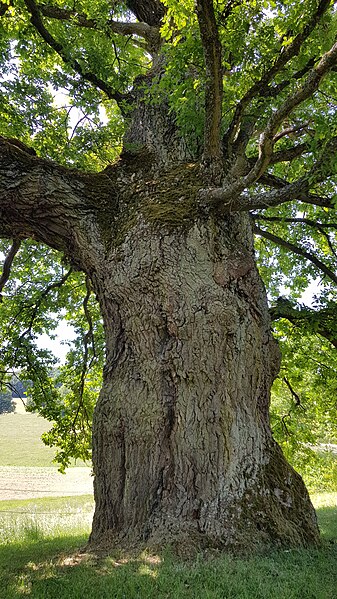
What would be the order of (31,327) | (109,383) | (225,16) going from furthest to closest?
(31,327)
(225,16)
(109,383)

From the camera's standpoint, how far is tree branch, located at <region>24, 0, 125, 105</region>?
637 cm

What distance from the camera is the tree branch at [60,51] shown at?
6367mm

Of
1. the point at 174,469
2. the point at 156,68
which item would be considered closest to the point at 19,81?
the point at 156,68

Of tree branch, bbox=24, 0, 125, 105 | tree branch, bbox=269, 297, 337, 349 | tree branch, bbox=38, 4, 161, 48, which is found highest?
tree branch, bbox=38, 4, 161, 48

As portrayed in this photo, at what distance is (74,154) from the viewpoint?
729cm

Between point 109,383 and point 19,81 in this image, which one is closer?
point 109,383

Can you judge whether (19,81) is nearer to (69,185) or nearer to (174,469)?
(69,185)

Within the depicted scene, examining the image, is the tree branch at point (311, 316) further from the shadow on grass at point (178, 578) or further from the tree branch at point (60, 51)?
the tree branch at point (60, 51)

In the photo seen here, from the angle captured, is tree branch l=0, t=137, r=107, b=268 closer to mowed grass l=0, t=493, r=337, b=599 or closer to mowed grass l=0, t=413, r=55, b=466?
mowed grass l=0, t=493, r=337, b=599

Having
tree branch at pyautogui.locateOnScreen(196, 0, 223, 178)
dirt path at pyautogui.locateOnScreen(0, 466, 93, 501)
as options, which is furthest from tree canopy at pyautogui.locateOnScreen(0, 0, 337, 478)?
dirt path at pyautogui.locateOnScreen(0, 466, 93, 501)

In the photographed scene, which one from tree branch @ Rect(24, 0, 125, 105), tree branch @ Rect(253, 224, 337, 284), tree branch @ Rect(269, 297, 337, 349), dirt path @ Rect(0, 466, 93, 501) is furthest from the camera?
dirt path @ Rect(0, 466, 93, 501)

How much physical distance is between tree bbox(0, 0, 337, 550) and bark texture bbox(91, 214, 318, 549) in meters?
0.02

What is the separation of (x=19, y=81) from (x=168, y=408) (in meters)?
5.89

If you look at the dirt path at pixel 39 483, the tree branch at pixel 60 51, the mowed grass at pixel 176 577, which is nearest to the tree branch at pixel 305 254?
the tree branch at pixel 60 51
